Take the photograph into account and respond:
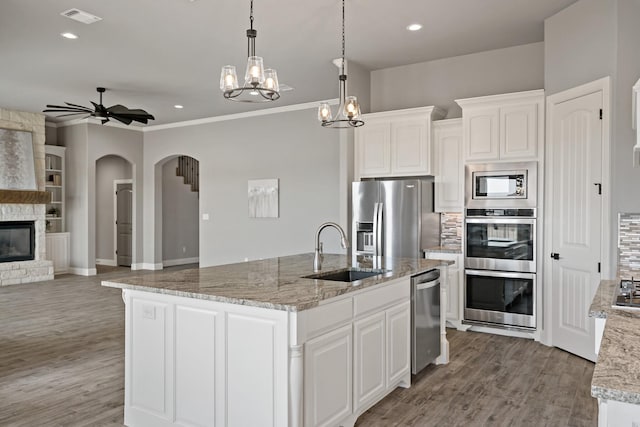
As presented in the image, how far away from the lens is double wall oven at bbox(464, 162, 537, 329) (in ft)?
16.2

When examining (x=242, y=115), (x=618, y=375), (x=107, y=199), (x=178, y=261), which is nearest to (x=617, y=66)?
(x=618, y=375)

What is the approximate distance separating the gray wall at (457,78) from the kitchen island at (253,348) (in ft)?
11.8

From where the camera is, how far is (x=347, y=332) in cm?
279

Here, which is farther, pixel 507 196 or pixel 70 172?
pixel 70 172

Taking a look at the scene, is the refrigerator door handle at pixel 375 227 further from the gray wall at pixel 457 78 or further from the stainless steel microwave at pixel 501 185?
the gray wall at pixel 457 78

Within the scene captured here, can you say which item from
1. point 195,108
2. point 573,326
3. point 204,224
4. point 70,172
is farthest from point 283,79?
point 70,172

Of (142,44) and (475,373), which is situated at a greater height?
(142,44)

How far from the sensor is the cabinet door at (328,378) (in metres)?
2.46

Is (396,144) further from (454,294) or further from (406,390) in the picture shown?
(406,390)

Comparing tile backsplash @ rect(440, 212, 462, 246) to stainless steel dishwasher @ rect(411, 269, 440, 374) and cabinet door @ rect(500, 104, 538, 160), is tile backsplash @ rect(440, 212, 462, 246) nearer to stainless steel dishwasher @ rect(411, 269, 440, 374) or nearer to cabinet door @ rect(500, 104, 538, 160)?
cabinet door @ rect(500, 104, 538, 160)

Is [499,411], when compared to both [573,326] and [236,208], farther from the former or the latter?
[236,208]

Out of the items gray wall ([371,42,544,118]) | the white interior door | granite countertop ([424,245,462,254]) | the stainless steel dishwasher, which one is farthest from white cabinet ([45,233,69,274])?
the white interior door

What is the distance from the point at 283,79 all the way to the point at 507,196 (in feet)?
11.4

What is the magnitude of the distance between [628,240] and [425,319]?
6.04ft
